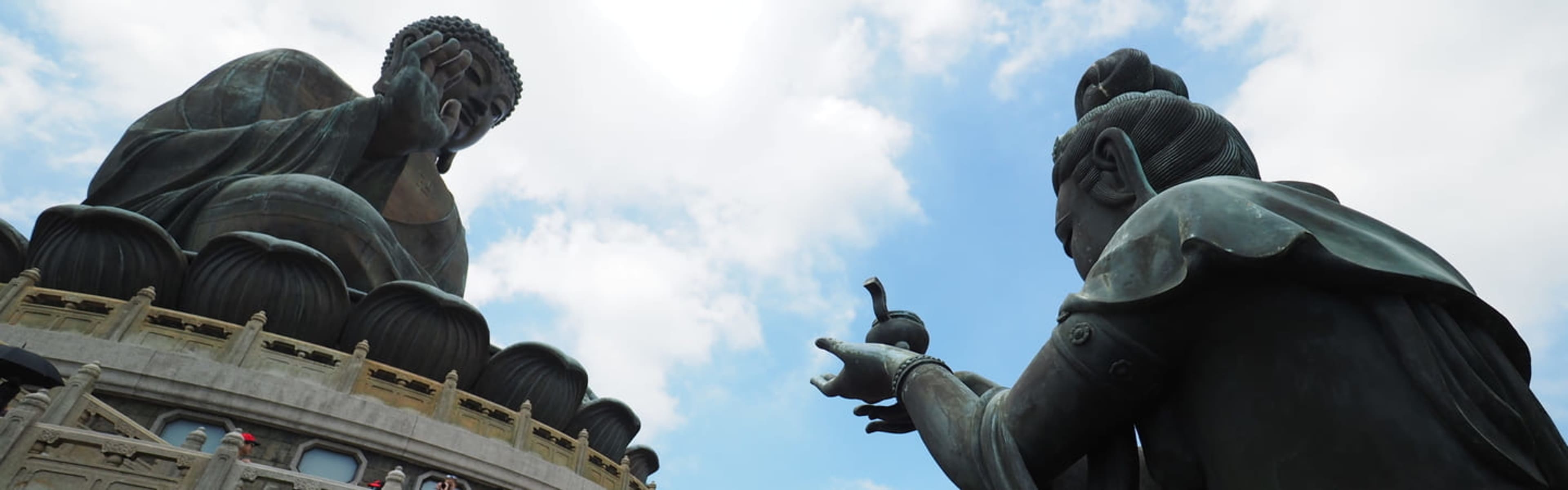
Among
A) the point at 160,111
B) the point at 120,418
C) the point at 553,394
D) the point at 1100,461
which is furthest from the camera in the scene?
the point at 160,111

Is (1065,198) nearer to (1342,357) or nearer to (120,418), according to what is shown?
(1342,357)

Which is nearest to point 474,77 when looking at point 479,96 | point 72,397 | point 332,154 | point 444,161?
point 479,96

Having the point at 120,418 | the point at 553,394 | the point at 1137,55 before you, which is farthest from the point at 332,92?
the point at 1137,55

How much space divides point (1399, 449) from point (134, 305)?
40.2 ft

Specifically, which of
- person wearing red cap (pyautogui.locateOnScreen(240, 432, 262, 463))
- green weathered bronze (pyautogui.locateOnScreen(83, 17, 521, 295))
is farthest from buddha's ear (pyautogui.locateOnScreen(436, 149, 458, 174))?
person wearing red cap (pyautogui.locateOnScreen(240, 432, 262, 463))

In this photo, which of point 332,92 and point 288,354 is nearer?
Answer: point 288,354

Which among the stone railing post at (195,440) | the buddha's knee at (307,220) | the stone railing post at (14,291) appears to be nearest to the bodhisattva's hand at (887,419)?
the stone railing post at (195,440)

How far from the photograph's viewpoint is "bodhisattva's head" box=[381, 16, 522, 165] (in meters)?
20.4

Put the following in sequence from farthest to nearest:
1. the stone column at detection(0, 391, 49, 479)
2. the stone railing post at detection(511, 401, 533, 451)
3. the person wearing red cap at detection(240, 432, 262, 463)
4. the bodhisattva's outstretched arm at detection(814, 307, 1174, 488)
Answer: the stone railing post at detection(511, 401, 533, 451), the person wearing red cap at detection(240, 432, 262, 463), the stone column at detection(0, 391, 49, 479), the bodhisattva's outstretched arm at detection(814, 307, 1174, 488)

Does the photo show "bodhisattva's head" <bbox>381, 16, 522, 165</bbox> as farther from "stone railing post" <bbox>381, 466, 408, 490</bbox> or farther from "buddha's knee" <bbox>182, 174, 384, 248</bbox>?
"stone railing post" <bbox>381, 466, 408, 490</bbox>

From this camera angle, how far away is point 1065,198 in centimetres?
254

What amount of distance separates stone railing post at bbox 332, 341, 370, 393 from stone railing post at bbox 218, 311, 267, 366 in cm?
93

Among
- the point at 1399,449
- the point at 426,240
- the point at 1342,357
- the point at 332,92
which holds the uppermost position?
the point at 332,92

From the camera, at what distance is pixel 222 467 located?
6.87 metres
